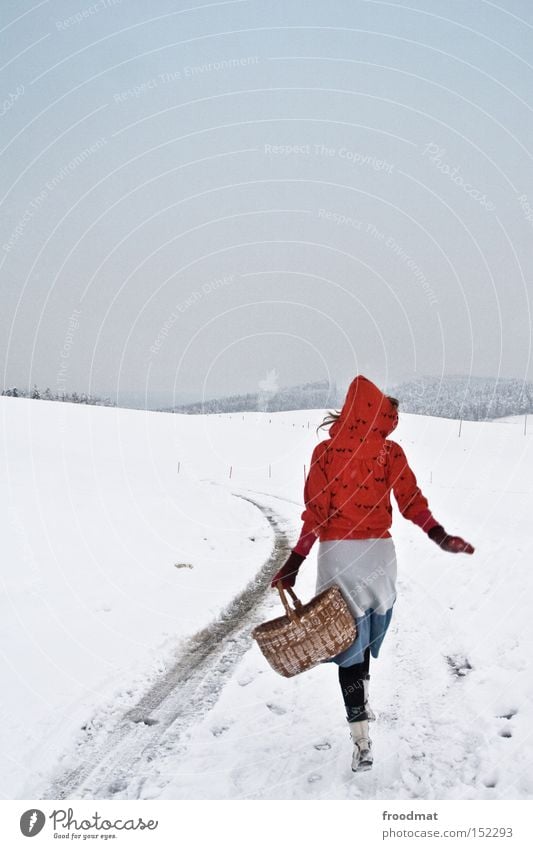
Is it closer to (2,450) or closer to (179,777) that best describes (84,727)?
(179,777)

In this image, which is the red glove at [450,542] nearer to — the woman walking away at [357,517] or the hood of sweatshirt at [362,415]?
the woman walking away at [357,517]

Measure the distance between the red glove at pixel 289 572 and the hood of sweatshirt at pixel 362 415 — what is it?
0.94 m

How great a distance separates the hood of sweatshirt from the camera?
4.06m

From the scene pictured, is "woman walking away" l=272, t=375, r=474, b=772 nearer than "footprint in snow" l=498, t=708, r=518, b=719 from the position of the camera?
Yes

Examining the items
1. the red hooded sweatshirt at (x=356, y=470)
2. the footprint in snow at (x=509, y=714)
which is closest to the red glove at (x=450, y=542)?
the red hooded sweatshirt at (x=356, y=470)

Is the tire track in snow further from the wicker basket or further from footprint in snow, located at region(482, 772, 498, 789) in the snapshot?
footprint in snow, located at region(482, 772, 498, 789)

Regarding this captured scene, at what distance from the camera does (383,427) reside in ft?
13.5

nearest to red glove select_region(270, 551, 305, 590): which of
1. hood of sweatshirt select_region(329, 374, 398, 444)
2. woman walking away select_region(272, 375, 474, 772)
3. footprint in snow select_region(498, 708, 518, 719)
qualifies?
woman walking away select_region(272, 375, 474, 772)

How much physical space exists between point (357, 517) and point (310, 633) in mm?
869

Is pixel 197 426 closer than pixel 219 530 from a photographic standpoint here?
No

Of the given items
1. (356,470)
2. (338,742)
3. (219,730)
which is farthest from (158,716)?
(356,470)

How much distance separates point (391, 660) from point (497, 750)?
1.67m

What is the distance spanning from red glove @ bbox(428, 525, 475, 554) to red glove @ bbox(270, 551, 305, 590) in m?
0.99
